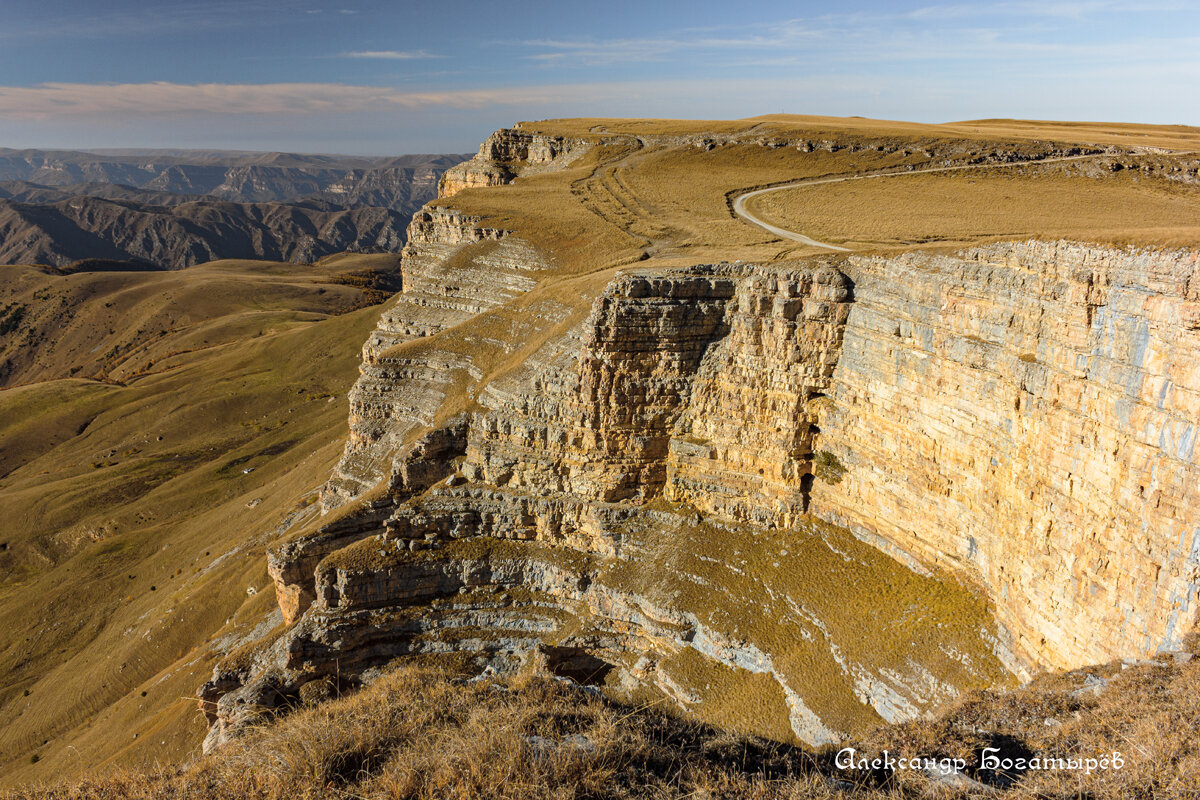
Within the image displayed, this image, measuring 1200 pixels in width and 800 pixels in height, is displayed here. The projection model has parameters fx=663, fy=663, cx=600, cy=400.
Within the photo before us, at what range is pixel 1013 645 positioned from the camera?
74.7 feet

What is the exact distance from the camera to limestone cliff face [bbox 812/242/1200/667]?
691 inches

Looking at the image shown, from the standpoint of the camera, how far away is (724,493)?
3378 centimetres

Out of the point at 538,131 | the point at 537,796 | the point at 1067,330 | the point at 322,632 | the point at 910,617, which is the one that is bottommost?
the point at 322,632

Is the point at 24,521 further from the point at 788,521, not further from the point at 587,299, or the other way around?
the point at 788,521

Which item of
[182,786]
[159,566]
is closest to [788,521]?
[182,786]

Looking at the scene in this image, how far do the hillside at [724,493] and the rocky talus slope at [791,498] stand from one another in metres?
0.13

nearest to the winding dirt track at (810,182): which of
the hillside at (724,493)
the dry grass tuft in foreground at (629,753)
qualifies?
the hillside at (724,493)

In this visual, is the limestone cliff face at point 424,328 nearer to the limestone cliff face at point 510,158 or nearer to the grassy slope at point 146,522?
the grassy slope at point 146,522

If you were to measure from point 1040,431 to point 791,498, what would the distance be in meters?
12.5

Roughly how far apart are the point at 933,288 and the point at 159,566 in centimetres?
6489

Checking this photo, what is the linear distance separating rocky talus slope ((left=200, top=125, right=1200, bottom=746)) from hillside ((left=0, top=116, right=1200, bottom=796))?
0.13 meters

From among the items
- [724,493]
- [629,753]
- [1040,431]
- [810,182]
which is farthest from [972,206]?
[629,753]

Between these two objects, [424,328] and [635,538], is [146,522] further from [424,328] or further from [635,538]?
[635,538]

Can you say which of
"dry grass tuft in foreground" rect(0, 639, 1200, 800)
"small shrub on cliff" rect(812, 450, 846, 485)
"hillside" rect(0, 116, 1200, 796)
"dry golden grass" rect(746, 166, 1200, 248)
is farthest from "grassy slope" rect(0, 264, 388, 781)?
"dry golden grass" rect(746, 166, 1200, 248)
